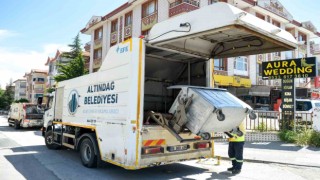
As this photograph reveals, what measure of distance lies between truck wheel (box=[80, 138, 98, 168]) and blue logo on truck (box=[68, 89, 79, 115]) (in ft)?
4.02

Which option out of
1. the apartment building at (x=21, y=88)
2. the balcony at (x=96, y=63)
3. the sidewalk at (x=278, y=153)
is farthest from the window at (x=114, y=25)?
the apartment building at (x=21, y=88)

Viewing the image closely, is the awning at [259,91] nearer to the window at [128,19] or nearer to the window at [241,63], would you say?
the window at [241,63]

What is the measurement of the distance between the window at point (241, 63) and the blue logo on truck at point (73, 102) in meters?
22.8

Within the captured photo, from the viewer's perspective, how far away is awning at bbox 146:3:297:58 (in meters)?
5.23

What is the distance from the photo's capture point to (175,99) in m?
7.15

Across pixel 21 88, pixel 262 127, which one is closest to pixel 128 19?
pixel 262 127

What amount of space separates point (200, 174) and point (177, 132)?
169cm

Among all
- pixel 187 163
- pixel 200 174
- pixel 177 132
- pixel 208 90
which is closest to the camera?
pixel 177 132

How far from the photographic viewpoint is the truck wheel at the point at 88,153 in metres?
7.50

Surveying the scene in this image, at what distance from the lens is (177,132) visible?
6367mm

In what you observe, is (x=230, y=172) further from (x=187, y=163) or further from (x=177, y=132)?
(x=177, y=132)

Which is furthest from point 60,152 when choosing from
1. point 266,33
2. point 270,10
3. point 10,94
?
point 10,94

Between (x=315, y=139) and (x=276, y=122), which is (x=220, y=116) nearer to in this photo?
(x=315, y=139)

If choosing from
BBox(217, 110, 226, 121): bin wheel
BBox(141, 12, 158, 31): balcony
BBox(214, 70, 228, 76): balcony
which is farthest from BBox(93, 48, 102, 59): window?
BBox(217, 110, 226, 121): bin wheel
